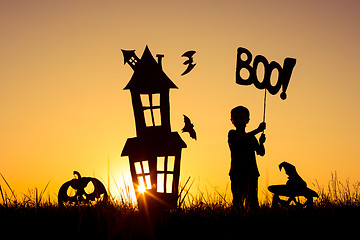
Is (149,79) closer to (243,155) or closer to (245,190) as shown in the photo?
(243,155)

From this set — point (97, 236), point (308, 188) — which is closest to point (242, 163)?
point (308, 188)

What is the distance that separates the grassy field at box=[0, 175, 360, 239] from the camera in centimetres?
575

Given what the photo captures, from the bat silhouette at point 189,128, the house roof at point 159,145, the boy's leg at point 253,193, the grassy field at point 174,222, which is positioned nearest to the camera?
the grassy field at point 174,222

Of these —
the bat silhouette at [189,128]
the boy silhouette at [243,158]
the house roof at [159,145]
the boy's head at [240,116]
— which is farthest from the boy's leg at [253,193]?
the house roof at [159,145]

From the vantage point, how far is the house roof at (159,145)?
8688 millimetres

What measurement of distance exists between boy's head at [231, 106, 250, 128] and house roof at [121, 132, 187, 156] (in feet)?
4.34

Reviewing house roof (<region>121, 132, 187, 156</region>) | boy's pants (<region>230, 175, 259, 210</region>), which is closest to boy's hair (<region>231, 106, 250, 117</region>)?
boy's pants (<region>230, 175, 259, 210</region>)

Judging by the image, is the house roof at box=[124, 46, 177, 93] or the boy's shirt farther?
the house roof at box=[124, 46, 177, 93]

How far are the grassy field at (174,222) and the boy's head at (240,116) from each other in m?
1.25

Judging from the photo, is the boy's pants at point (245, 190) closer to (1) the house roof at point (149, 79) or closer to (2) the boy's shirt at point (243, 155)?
(2) the boy's shirt at point (243, 155)

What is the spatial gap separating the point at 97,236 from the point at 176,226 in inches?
40.5

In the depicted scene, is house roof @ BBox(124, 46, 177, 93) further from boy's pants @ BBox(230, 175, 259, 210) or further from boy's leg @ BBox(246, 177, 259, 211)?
boy's leg @ BBox(246, 177, 259, 211)

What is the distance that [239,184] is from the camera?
7805 mm

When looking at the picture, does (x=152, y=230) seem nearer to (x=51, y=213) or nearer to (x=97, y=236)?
(x=97, y=236)
